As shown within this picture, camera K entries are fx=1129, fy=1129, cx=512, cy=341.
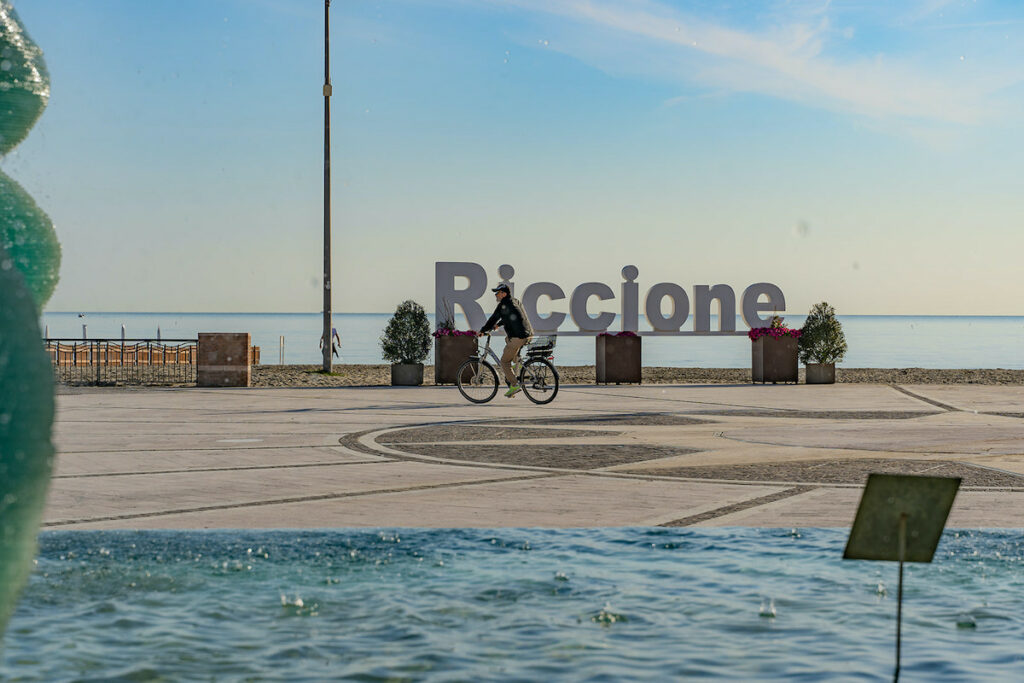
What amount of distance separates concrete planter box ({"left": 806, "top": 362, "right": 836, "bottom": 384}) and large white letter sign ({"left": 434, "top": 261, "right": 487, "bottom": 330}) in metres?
8.02

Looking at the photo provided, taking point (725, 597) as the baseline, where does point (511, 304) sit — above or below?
above

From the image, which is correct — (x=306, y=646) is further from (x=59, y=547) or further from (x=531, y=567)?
(x=59, y=547)

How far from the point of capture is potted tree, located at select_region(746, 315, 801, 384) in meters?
27.3

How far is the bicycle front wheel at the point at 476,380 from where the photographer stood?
19.9 metres

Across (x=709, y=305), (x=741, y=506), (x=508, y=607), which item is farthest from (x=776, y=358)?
(x=508, y=607)

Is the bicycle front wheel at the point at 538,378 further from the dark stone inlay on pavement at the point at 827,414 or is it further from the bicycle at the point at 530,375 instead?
the dark stone inlay on pavement at the point at 827,414

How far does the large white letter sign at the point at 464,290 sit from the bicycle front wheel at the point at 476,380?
21.4 ft

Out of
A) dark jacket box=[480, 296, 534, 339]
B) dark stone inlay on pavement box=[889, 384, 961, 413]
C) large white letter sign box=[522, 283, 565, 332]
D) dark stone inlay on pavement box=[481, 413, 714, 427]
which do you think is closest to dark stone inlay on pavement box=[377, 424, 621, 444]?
dark stone inlay on pavement box=[481, 413, 714, 427]

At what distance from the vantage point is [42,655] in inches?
188

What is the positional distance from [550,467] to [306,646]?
5928mm

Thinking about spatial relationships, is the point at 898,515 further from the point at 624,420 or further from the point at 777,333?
the point at 777,333

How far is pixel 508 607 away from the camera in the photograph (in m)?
5.52

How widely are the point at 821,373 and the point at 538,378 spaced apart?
34.1ft

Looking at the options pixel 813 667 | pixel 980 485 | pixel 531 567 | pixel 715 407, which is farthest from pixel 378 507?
pixel 715 407
